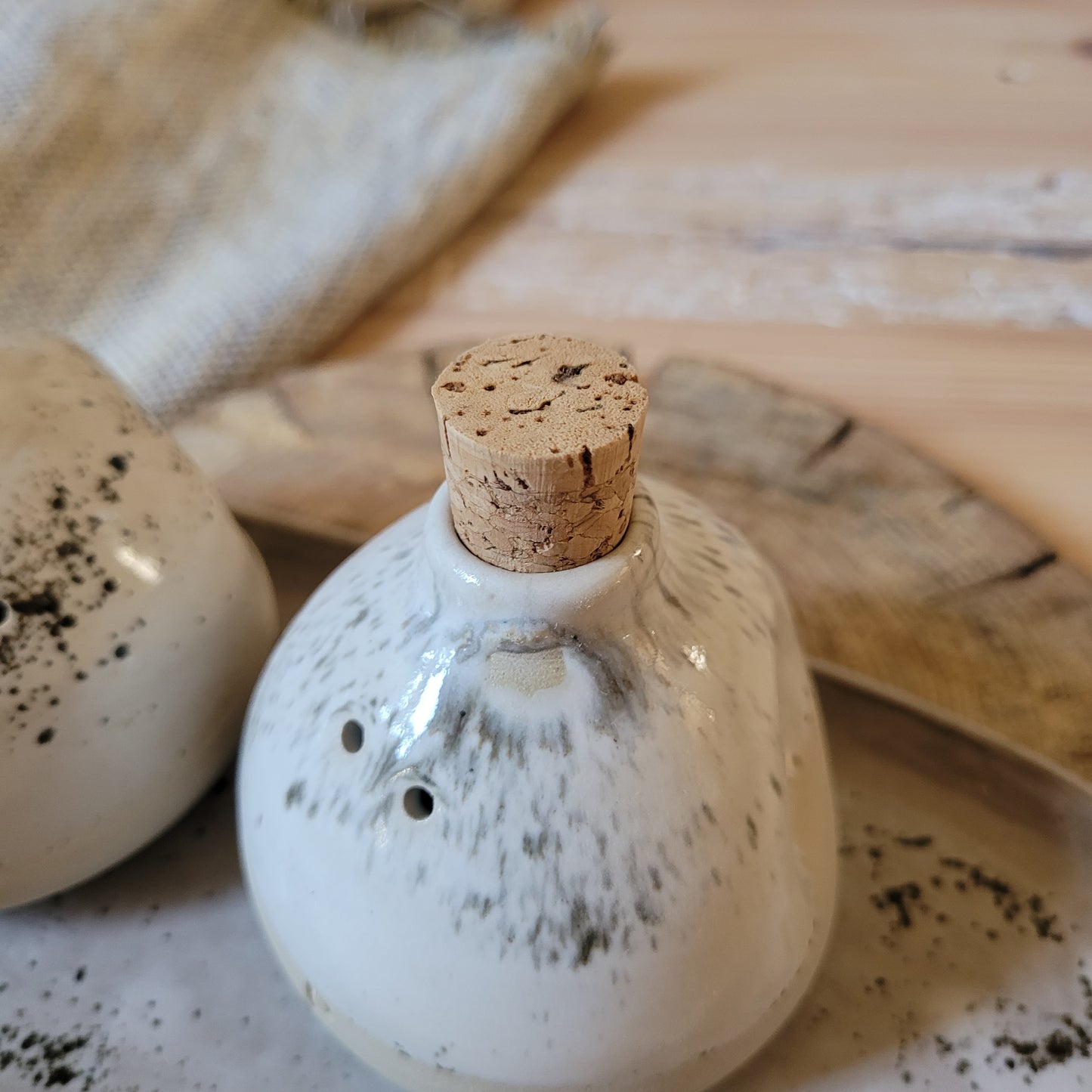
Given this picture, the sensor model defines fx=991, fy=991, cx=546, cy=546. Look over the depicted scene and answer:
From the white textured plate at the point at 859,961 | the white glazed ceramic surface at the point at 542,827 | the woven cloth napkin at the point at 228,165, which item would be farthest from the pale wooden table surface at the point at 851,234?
the white glazed ceramic surface at the point at 542,827

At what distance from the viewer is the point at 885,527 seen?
1.70ft

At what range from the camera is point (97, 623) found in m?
0.32

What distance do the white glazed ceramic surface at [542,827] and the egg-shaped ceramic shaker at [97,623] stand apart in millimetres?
63

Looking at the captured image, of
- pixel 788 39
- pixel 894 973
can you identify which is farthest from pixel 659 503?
pixel 788 39

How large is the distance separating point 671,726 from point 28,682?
0.64 feet

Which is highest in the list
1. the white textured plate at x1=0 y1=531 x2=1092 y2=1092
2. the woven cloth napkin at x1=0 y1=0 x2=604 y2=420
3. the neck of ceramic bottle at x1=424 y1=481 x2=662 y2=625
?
the neck of ceramic bottle at x1=424 y1=481 x2=662 y2=625

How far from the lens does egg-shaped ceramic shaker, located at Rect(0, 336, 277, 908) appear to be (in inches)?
12.1

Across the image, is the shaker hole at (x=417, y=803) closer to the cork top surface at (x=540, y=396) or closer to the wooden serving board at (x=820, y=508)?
the cork top surface at (x=540, y=396)

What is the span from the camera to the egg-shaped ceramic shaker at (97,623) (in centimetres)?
31

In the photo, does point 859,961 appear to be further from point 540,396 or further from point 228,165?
point 228,165

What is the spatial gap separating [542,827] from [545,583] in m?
0.06

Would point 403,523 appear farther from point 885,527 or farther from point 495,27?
point 495,27

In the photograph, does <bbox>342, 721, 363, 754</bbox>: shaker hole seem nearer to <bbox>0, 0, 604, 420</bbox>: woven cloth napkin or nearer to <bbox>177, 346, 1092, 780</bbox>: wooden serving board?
<bbox>177, 346, 1092, 780</bbox>: wooden serving board

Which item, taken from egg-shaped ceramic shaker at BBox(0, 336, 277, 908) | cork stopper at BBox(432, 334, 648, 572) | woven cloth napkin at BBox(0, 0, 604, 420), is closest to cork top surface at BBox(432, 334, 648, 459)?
cork stopper at BBox(432, 334, 648, 572)
